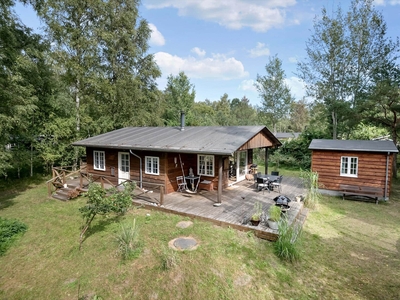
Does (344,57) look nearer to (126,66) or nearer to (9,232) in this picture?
(126,66)

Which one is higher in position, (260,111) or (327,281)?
(260,111)

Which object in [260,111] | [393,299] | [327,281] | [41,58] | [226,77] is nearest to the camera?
[393,299]

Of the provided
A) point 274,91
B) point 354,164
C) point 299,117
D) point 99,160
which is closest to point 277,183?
point 354,164

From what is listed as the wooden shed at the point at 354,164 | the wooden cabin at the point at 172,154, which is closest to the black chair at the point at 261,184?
the wooden cabin at the point at 172,154

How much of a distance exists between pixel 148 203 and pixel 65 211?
3440 millimetres

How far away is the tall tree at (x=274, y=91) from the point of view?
25.7 meters

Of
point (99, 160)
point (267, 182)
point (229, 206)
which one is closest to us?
point (229, 206)

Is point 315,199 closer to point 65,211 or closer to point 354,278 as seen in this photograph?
point 354,278

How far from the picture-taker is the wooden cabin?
8.96 metres

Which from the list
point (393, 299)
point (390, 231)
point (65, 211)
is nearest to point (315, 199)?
point (390, 231)

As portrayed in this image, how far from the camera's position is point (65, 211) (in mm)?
8859

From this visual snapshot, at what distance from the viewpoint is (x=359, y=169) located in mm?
10336

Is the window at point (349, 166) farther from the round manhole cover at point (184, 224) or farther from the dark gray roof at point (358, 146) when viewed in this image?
the round manhole cover at point (184, 224)

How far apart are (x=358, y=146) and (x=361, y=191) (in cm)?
207
